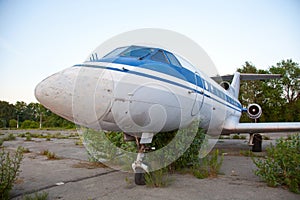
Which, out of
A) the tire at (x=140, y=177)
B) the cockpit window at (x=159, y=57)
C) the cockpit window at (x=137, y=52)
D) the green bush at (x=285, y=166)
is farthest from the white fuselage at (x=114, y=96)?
the green bush at (x=285, y=166)

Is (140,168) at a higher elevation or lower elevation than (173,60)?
lower

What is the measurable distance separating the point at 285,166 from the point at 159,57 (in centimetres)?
320

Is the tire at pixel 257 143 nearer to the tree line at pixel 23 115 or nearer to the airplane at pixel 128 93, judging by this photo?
the airplane at pixel 128 93

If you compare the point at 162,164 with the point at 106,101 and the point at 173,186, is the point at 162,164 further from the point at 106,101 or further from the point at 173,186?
the point at 106,101

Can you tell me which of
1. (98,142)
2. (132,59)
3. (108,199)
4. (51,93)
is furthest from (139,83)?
(98,142)

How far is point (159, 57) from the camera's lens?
4949 mm

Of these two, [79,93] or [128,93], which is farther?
[128,93]

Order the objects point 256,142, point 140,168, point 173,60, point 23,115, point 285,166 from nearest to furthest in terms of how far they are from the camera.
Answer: point 285,166 → point 140,168 → point 173,60 → point 256,142 → point 23,115

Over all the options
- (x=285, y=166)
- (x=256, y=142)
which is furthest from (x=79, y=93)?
(x=256, y=142)

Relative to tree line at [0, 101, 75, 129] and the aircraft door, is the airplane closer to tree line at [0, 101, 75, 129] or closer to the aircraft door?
the aircraft door

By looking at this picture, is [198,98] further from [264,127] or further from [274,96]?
[274,96]

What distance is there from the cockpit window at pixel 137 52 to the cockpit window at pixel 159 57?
0.13m

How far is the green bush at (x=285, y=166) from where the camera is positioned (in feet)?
14.7

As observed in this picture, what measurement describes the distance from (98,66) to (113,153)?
15.5ft
